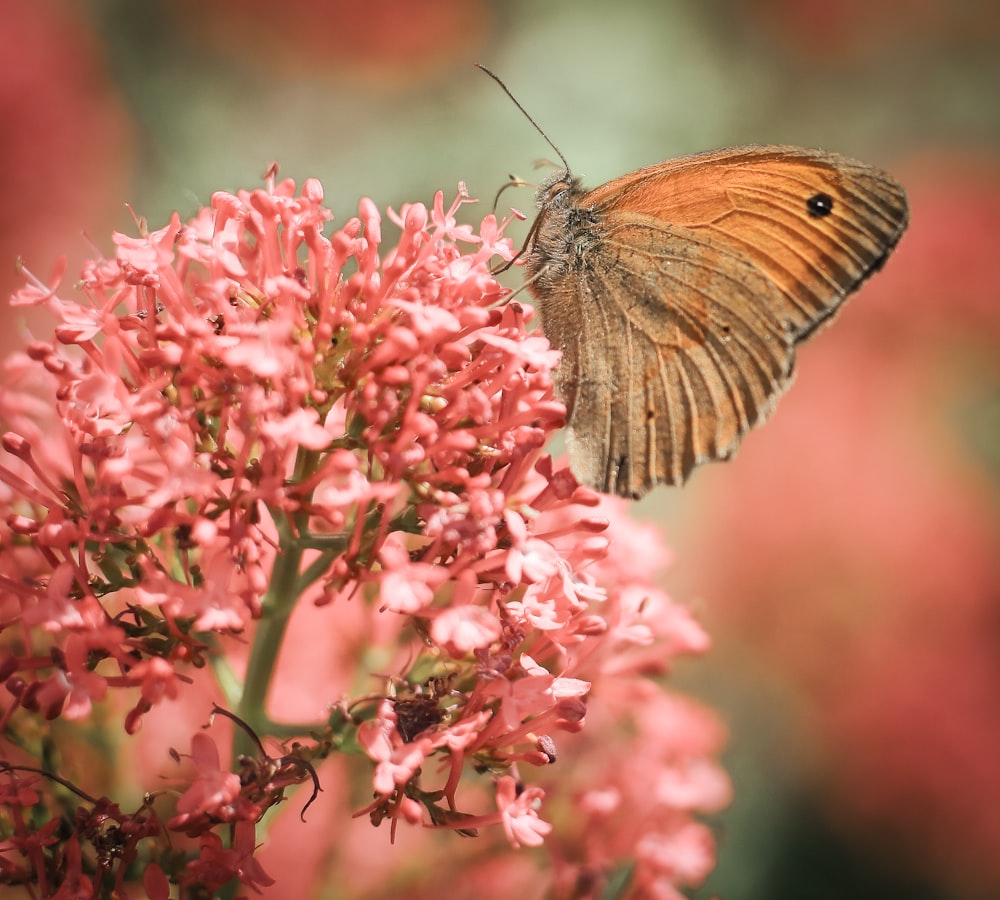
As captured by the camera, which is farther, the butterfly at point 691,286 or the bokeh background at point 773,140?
the bokeh background at point 773,140

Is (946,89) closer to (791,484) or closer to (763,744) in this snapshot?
(791,484)

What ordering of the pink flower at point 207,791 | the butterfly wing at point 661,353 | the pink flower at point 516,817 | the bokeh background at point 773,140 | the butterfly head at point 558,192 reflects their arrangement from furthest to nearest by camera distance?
1. the bokeh background at point 773,140
2. the butterfly head at point 558,192
3. the butterfly wing at point 661,353
4. the pink flower at point 516,817
5. the pink flower at point 207,791

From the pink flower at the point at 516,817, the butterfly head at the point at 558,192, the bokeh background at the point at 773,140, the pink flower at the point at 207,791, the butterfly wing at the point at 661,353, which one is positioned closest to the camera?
the pink flower at the point at 207,791

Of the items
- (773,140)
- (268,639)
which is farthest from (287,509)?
(773,140)

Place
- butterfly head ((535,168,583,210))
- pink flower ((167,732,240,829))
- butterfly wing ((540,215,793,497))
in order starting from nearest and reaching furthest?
pink flower ((167,732,240,829)), butterfly wing ((540,215,793,497)), butterfly head ((535,168,583,210))

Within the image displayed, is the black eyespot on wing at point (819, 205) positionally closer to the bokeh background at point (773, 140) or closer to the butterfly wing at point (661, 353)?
the butterfly wing at point (661, 353)

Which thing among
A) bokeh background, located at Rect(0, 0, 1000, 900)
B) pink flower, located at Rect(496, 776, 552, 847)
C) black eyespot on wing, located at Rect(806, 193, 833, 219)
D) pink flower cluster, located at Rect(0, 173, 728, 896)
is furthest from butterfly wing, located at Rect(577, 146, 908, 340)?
bokeh background, located at Rect(0, 0, 1000, 900)

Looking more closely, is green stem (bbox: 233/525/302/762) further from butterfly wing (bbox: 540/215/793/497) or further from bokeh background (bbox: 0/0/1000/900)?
bokeh background (bbox: 0/0/1000/900)

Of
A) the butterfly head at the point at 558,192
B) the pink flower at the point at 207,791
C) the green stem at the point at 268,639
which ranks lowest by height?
the pink flower at the point at 207,791

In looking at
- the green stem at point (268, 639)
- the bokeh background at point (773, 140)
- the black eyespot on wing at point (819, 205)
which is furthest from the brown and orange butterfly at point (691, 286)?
the bokeh background at point (773, 140)
